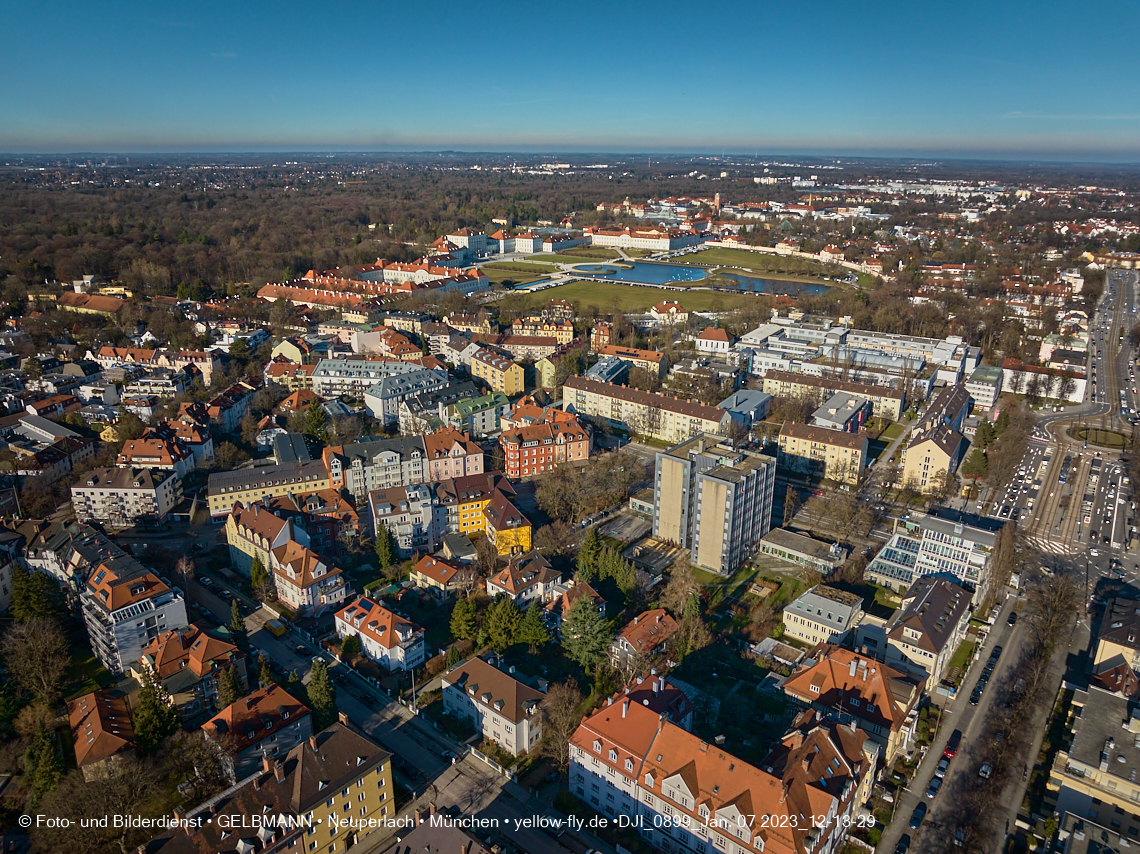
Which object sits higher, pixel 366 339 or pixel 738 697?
pixel 366 339

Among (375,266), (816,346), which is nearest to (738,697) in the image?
(816,346)

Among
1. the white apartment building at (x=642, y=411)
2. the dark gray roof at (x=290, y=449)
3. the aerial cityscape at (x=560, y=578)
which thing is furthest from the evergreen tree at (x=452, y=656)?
the white apartment building at (x=642, y=411)

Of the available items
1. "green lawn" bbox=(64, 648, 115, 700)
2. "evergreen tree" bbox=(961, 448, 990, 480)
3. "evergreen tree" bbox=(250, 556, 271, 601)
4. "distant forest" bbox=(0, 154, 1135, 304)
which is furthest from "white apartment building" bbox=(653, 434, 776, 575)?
"distant forest" bbox=(0, 154, 1135, 304)

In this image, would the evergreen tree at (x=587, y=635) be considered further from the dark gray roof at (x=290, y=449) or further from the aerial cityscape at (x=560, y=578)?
the dark gray roof at (x=290, y=449)

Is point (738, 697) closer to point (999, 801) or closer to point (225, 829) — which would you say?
point (999, 801)

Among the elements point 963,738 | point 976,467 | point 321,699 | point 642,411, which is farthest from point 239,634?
point 976,467

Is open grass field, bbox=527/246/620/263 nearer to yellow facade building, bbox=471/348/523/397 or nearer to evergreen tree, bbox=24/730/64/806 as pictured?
yellow facade building, bbox=471/348/523/397
